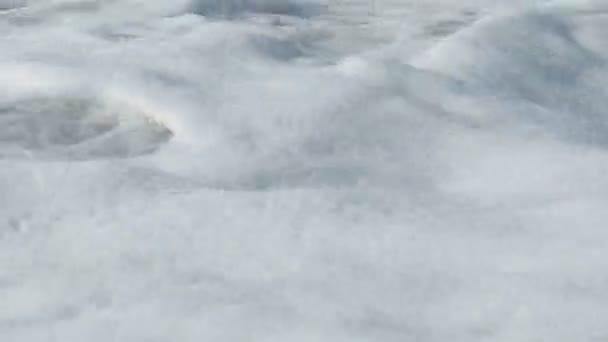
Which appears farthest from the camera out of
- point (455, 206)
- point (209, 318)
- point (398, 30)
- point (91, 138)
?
point (398, 30)

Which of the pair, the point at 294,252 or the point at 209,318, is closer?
the point at 209,318

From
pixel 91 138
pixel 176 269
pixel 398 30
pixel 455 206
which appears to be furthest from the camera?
pixel 398 30

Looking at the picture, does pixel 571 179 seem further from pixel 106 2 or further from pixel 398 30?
pixel 106 2

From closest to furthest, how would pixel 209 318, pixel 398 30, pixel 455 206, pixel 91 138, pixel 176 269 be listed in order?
pixel 209 318 < pixel 176 269 < pixel 455 206 < pixel 91 138 < pixel 398 30

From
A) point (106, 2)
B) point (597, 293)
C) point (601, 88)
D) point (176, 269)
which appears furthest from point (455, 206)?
point (106, 2)

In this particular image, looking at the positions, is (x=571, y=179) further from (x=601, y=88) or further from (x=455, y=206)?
(x=601, y=88)

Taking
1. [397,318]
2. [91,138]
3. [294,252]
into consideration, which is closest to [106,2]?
[91,138]
